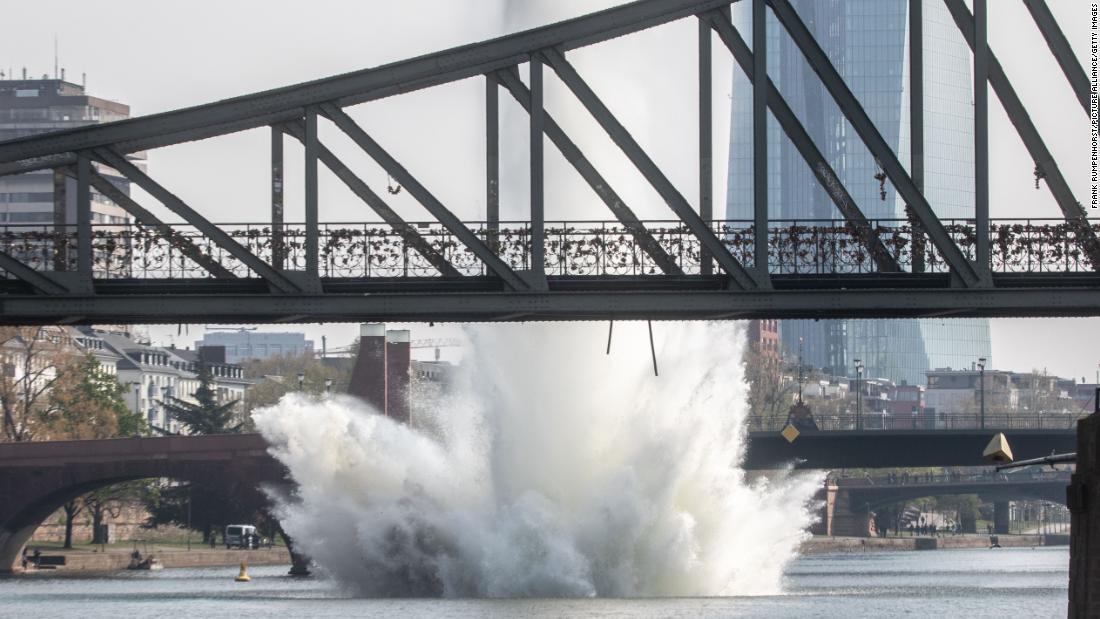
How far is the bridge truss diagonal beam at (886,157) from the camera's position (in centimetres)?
3675

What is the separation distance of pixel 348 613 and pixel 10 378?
199ft

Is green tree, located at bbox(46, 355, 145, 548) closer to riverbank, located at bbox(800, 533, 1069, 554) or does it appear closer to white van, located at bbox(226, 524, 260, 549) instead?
white van, located at bbox(226, 524, 260, 549)

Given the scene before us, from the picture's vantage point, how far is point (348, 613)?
2341 inches

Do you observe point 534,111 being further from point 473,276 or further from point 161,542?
point 161,542

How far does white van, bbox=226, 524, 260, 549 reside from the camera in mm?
121000

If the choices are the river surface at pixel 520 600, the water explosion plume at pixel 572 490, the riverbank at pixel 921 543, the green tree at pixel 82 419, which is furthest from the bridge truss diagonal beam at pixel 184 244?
the riverbank at pixel 921 543

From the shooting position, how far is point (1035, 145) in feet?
124

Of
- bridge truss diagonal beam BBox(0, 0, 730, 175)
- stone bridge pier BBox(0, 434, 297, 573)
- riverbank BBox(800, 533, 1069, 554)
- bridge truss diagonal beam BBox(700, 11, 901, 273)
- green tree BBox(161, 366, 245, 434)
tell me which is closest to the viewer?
bridge truss diagonal beam BBox(0, 0, 730, 175)

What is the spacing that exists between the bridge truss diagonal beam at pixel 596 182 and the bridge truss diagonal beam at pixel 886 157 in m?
3.85

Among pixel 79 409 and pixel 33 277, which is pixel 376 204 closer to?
pixel 33 277

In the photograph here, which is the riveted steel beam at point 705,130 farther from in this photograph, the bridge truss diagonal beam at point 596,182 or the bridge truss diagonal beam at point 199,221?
the bridge truss diagonal beam at point 199,221

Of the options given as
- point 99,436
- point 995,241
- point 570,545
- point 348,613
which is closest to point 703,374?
point 570,545

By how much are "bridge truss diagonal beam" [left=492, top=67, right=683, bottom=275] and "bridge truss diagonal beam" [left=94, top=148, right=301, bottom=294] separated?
16.2 ft

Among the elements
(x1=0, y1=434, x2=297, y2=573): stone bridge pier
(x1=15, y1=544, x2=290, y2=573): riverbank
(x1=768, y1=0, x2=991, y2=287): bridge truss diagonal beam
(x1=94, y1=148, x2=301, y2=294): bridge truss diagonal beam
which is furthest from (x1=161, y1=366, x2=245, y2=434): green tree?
(x1=768, y1=0, x2=991, y2=287): bridge truss diagonal beam
